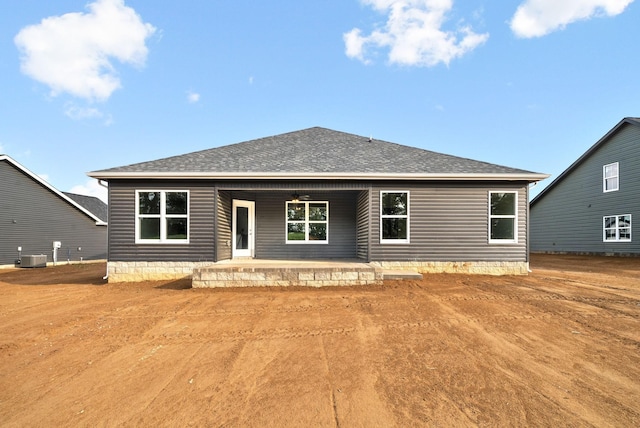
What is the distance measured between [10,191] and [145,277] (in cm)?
1305

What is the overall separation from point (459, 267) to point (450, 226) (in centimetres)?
135

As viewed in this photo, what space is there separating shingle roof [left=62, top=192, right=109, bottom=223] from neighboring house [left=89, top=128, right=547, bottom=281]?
1818 centimetres

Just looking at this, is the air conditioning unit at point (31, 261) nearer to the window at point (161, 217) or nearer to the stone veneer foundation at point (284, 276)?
the window at point (161, 217)

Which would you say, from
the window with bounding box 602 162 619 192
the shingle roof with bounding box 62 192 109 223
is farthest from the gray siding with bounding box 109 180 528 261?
the shingle roof with bounding box 62 192 109 223

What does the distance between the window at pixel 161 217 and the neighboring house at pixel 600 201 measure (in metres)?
21.7

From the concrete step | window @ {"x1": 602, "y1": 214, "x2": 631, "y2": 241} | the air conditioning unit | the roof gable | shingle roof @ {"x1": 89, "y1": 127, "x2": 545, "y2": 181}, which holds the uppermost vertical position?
the roof gable

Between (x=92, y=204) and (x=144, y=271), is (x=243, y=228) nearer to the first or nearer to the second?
(x=144, y=271)

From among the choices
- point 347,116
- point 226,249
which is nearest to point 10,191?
point 226,249

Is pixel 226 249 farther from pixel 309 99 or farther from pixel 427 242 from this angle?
pixel 309 99

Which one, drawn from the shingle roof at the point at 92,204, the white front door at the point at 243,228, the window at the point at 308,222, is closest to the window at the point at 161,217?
the white front door at the point at 243,228

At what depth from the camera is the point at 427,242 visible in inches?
421

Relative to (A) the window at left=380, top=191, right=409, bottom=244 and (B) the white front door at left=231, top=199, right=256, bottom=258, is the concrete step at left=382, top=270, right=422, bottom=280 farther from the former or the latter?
(B) the white front door at left=231, top=199, right=256, bottom=258

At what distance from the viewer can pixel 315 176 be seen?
1014 centimetres

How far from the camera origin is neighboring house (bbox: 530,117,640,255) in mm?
17423
